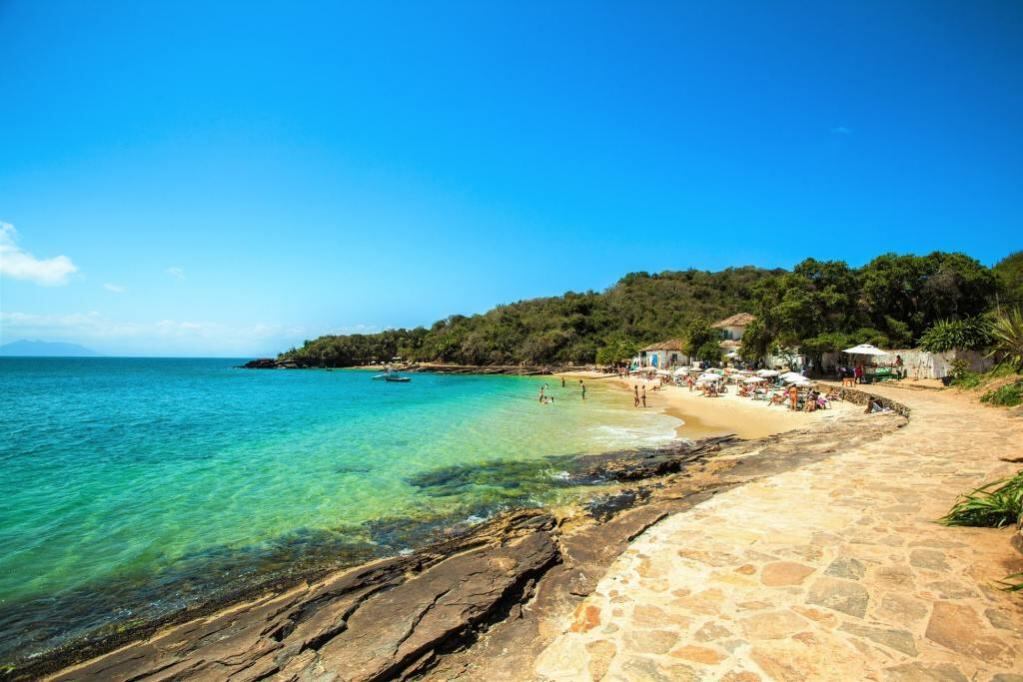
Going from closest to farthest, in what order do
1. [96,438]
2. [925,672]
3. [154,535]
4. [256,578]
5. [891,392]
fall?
1. [925,672]
2. [256,578]
3. [154,535]
4. [96,438]
5. [891,392]

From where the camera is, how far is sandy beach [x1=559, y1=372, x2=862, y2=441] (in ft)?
56.9

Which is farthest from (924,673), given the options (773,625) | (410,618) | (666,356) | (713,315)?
(713,315)

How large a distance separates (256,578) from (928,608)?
7.49m

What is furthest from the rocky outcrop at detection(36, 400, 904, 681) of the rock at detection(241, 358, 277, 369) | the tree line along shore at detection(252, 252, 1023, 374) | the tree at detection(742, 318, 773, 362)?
the rock at detection(241, 358, 277, 369)

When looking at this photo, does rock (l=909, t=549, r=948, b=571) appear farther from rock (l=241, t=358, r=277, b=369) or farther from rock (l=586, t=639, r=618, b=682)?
rock (l=241, t=358, r=277, b=369)

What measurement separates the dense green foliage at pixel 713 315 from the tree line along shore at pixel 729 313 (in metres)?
0.10

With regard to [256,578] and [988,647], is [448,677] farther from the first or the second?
[256,578]

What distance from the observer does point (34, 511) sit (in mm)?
9281

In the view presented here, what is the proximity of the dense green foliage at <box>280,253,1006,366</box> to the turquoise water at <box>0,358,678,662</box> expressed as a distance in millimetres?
18019

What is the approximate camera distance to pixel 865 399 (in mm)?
20672

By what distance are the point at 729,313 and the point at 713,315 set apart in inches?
98.8

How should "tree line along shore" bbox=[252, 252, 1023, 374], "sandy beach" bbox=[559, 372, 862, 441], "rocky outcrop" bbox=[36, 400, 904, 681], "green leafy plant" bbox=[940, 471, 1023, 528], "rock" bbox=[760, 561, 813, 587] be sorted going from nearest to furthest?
"rocky outcrop" bbox=[36, 400, 904, 681]
"rock" bbox=[760, 561, 813, 587]
"green leafy plant" bbox=[940, 471, 1023, 528]
"sandy beach" bbox=[559, 372, 862, 441]
"tree line along shore" bbox=[252, 252, 1023, 374]

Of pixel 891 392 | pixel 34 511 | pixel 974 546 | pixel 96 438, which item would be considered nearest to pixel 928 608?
pixel 974 546

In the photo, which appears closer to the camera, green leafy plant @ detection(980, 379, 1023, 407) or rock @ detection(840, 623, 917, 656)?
rock @ detection(840, 623, 917, 656)
